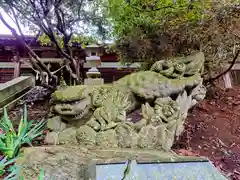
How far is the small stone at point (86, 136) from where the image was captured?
2.62 meters

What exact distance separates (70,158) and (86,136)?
1.53ft

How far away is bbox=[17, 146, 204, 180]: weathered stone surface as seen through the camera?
204cm

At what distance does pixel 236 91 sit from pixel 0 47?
28.4ft

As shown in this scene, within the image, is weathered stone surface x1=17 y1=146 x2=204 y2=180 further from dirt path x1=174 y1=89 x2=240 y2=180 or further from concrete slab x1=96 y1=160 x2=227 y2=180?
dirt path x1=174 y1=89 x2=240 y2=180

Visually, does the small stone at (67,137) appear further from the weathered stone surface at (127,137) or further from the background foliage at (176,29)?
the background foliage at (176,29)

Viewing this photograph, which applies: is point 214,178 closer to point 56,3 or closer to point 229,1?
point 229,1

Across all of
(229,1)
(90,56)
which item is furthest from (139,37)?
(229,1)

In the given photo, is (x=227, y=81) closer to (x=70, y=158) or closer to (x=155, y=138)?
(x=155, y=138)

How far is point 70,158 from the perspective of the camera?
2197 mm

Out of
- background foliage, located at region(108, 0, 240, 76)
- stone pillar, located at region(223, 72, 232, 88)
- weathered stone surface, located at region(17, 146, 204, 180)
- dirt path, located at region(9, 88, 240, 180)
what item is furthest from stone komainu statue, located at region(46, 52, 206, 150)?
stone pillar, located at region(223, 72, 232, 88)

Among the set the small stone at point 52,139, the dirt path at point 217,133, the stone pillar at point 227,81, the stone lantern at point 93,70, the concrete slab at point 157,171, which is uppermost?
the stone lantern at point 93,70

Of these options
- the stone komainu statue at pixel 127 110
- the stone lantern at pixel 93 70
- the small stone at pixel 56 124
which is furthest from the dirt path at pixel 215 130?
the stone lantern at pixel 93 70

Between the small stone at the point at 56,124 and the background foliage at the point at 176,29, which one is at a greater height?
the background foliage at the point at 176,29

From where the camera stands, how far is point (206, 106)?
558 centimetres
